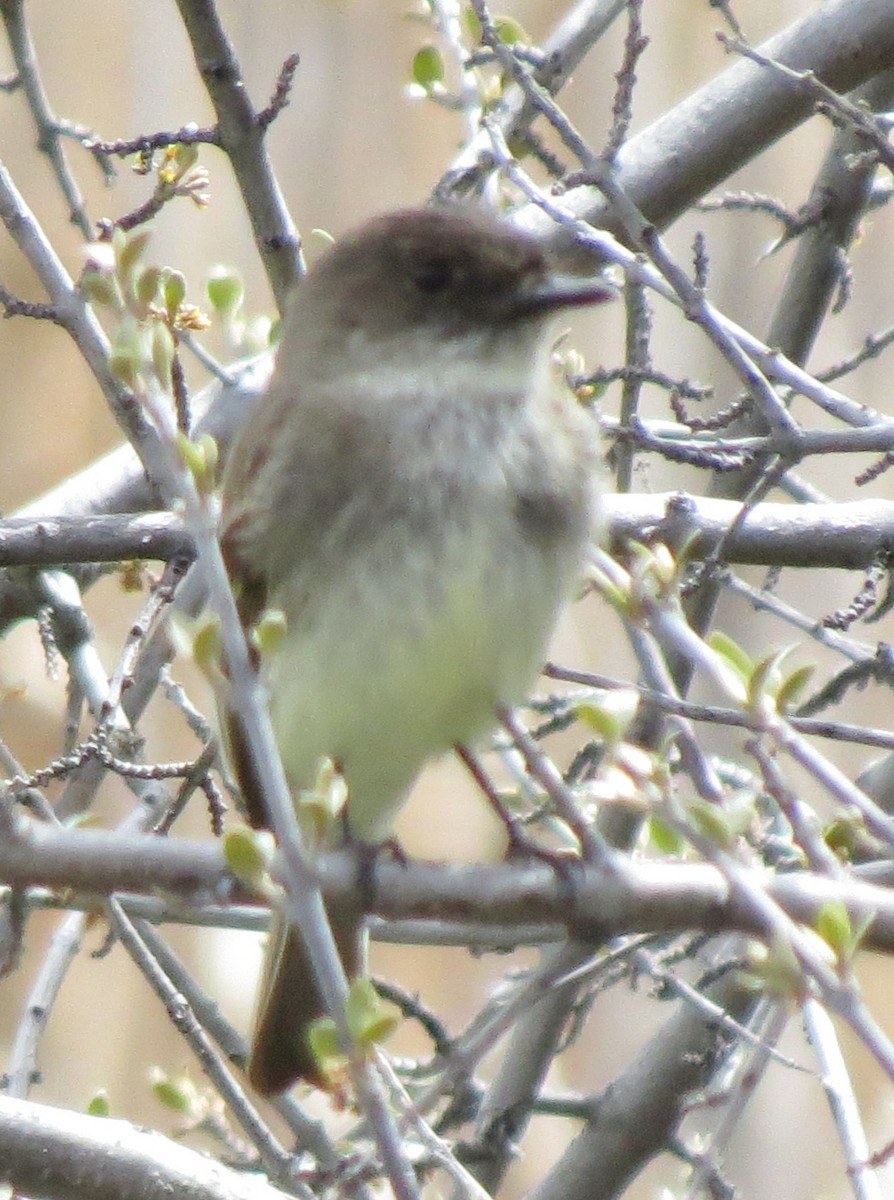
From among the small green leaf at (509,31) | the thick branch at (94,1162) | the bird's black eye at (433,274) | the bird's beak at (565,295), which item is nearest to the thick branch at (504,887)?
the thick branch at (94,1162)

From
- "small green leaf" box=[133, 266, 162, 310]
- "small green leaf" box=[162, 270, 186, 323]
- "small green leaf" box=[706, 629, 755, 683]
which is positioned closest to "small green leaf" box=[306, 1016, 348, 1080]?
"small green leaf" box=[706, 629, 755, 683]

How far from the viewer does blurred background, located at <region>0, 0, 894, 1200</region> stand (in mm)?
6375

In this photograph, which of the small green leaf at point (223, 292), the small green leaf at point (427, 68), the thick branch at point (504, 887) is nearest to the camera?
the thick branch at point (504, 887)

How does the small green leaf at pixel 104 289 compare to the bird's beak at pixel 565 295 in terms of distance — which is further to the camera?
the bird's beak at pixel 565 295

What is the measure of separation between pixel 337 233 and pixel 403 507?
368 centimetres

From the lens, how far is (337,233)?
6.49m

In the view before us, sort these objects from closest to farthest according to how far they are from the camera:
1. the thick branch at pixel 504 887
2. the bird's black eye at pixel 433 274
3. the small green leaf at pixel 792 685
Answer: the thick branch at pixel 504 887
the small green leaf at pixel 792 685
the bird's black eye at pixel 433 274

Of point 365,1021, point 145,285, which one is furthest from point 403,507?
point 365,1021

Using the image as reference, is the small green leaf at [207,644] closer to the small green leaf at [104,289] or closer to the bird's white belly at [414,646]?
the small green leaf at [104,289]

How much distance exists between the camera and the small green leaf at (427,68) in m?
3.82

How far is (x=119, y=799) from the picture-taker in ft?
20.9

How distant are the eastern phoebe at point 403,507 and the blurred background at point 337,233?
2959 millimetres

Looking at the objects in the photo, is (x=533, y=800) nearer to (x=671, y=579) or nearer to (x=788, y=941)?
(x=671, y=579)

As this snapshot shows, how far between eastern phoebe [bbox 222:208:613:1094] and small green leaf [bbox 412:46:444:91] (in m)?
0.55
